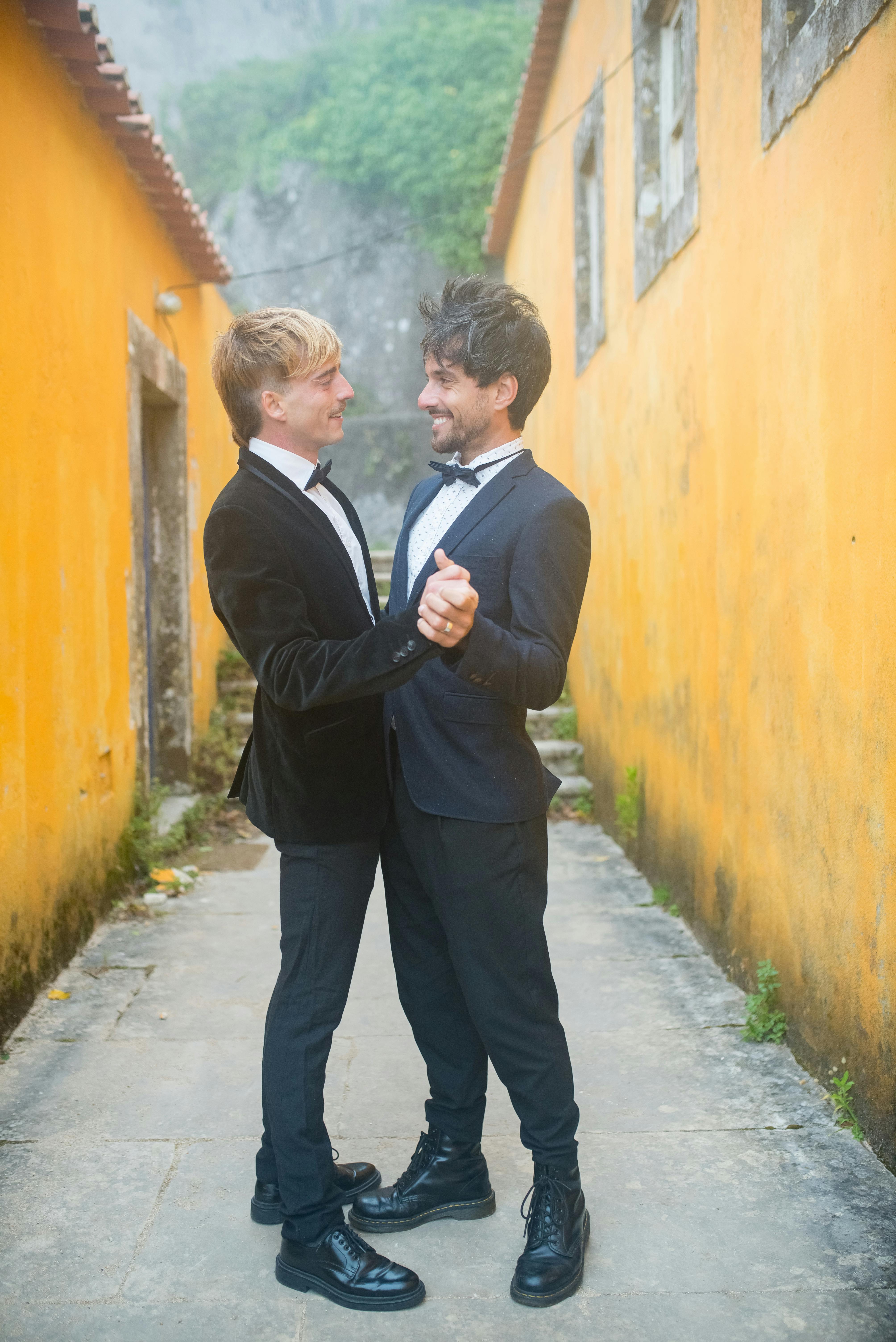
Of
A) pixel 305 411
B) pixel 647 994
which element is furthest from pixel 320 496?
pixel 647 994

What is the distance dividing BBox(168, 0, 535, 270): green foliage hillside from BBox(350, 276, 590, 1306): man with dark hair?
16.1 m

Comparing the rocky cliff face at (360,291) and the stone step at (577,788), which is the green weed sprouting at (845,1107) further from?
the rocky cliff face at (360,291)

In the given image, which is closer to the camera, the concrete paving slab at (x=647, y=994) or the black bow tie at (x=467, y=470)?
the black bow tie at (x=467, y=470)

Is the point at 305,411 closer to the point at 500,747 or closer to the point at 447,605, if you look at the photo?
the point at 447,605

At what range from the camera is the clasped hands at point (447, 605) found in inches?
76.9

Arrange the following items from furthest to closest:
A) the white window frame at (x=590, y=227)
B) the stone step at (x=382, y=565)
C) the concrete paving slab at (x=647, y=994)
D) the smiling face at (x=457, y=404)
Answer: the stone step at (x=382, y=565) → the white window frame at (x=590, y=227) → the concrete paving slab at (x=647, y=994) → the smiling face at (x=457, y=404)

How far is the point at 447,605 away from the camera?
1955mm

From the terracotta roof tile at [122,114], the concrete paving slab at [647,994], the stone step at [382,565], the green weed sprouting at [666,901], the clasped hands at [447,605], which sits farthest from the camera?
the stone step at [382,565]

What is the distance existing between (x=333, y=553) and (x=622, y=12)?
5.17 m

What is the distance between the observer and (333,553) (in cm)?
231

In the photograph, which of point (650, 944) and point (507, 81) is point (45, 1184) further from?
point (507, 81)

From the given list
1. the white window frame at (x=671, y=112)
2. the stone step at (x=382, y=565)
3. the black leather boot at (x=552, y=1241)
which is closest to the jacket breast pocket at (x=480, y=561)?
the black leather boot at (x=552, y=1241)

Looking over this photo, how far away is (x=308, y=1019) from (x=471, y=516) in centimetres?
112

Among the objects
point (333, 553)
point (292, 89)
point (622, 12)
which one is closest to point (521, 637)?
point (333, 553)
